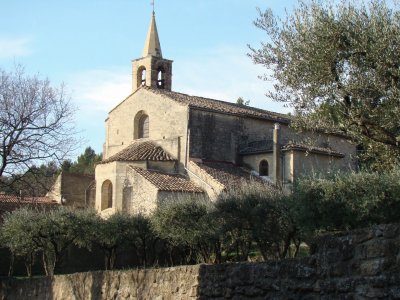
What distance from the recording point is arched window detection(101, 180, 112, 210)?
37.7m

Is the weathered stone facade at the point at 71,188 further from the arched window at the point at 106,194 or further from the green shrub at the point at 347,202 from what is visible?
the green shrub at the point at 347,202

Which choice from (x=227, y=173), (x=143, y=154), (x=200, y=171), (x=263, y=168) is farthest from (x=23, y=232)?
(x=263, y=168)

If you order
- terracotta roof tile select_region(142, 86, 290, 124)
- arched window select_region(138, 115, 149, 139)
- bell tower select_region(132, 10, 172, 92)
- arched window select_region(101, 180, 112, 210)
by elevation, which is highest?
bell tower select_region(132, 10, 172, 92)

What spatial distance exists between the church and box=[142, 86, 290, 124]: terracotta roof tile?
0.07 meters

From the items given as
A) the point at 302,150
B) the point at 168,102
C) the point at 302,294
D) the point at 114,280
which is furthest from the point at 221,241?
the point at 168,102

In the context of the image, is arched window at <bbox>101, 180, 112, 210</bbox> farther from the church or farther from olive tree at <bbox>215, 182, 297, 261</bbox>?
olive tree at <bbox>215, 182, 297, 261</bbox>

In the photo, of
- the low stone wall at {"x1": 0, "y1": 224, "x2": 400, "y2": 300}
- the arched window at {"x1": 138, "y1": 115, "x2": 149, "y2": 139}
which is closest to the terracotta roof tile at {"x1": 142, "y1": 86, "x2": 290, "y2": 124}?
the arched window at {"x1": 138, "y1": 115, "x2": 149, "y2": 139}

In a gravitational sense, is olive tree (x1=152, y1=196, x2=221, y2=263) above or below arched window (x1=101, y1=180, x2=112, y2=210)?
below

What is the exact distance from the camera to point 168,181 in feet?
115

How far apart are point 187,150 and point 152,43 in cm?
1033

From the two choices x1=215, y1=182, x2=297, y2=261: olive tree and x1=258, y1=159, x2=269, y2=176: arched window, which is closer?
x1=215, y1=182, x2=297, y2=261: olive tree

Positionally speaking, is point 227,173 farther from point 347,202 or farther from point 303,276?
point 303,276

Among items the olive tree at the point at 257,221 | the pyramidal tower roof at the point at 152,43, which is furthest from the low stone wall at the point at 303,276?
the pyramidal tower roof at the point at 152,43

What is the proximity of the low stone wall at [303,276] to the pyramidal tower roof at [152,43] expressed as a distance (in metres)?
32.4
